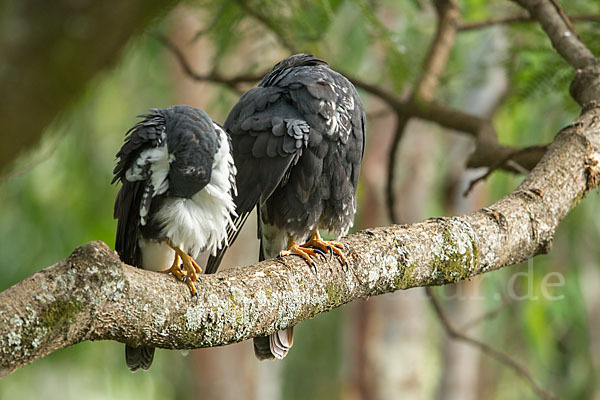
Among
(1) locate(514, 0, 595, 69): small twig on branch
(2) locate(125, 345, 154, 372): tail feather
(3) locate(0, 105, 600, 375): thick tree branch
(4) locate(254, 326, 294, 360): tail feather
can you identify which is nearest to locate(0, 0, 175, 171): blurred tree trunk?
(3) locate(0, 105, 600, 375): thick tree branch

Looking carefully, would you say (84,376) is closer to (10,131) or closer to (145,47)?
(145,47)

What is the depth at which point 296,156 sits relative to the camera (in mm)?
3561

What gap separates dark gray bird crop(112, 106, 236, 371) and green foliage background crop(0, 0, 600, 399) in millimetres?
1170

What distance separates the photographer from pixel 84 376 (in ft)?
35.0

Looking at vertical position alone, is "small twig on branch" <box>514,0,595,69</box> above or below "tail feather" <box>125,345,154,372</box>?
above

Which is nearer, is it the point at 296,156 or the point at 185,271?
the point at 185,271

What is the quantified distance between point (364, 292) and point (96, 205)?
6.65 metres

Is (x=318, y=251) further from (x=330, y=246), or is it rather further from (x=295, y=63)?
(x=295, y=63)

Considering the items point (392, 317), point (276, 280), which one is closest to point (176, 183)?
point (276, 280)

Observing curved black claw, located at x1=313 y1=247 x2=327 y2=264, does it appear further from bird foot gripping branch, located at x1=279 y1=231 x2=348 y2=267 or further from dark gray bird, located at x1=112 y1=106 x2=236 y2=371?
dark gray bird, located at x1=112 y1=106 x2=236 y2=371

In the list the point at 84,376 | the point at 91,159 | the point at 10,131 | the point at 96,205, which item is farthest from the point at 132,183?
the point at 84,376

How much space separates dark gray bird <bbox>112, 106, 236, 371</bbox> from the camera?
297 cm

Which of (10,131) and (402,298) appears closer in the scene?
(10,131)

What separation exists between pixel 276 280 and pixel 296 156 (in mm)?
1058
